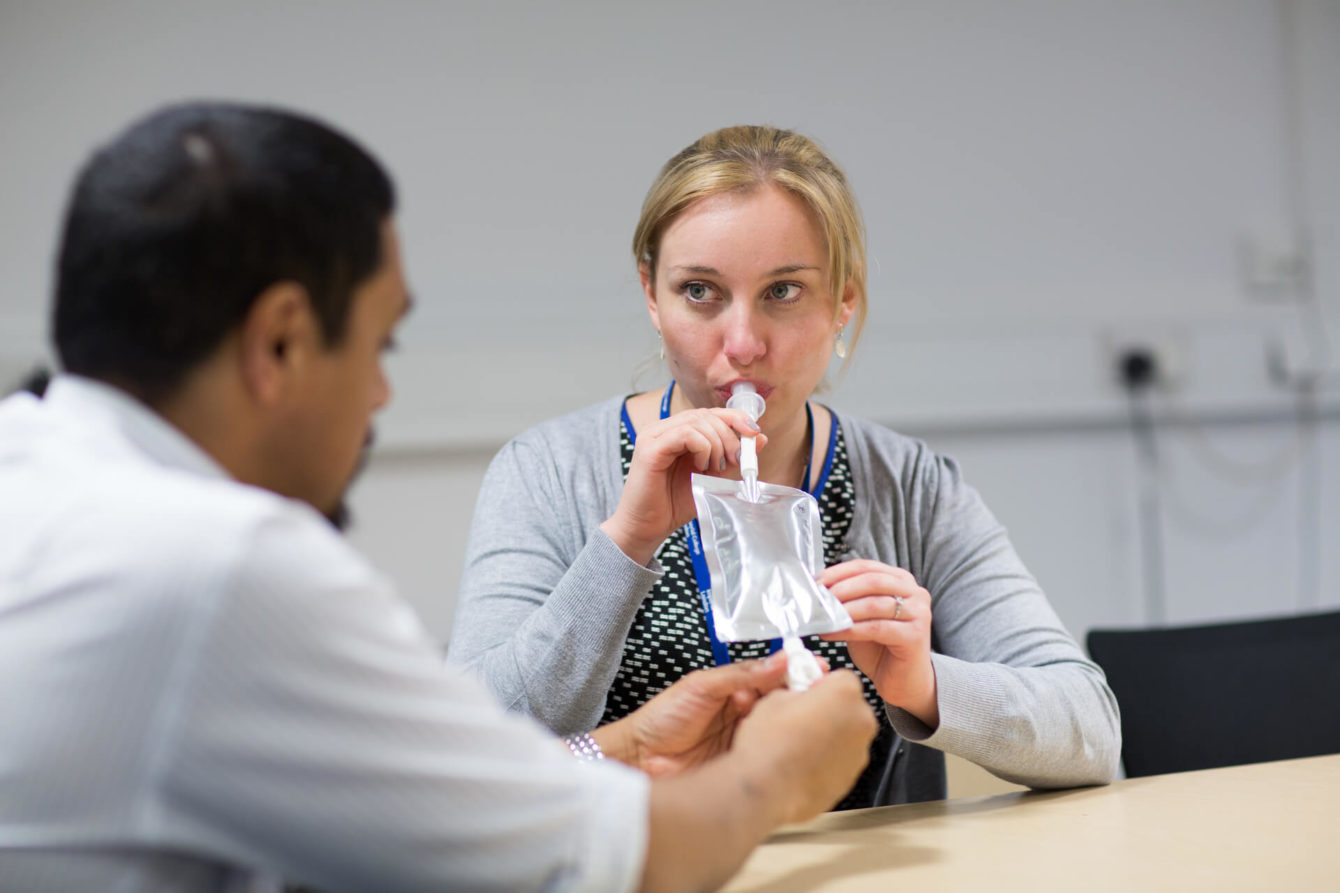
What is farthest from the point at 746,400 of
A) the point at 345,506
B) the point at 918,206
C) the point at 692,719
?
the point at 918,206

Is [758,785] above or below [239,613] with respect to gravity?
below

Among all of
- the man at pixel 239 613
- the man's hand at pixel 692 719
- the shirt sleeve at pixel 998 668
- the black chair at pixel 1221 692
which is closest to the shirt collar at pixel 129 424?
the man at pixel 239 613

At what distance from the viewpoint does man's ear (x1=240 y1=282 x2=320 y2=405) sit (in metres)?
0.69

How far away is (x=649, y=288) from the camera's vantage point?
147 cm

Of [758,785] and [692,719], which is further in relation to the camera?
[692,719]

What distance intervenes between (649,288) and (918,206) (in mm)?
1351

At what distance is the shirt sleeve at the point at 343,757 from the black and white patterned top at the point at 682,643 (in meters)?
0.67

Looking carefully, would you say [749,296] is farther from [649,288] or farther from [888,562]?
[888,562]

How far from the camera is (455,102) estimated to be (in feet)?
8.02

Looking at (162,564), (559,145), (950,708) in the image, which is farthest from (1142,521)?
(162,564)

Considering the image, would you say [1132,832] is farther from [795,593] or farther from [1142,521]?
[1142,521]

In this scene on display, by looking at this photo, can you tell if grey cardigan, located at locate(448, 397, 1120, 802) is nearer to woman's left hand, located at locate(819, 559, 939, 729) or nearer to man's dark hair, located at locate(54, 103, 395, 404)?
woman's left hand, located at locate(819, 559, 939, 729)

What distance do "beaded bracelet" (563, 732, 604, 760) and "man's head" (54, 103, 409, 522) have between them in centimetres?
54

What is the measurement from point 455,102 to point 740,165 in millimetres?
1253
